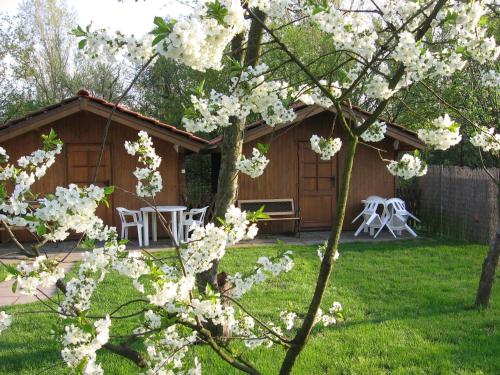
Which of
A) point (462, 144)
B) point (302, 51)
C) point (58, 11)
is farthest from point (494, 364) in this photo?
point (58, 11)

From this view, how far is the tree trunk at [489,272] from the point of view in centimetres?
538

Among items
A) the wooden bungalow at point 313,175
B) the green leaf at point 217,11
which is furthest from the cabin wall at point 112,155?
the green leaf at point 217,11

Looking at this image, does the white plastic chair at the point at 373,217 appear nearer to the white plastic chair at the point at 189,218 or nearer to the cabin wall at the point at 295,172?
the cabin wall at the point at 295,172

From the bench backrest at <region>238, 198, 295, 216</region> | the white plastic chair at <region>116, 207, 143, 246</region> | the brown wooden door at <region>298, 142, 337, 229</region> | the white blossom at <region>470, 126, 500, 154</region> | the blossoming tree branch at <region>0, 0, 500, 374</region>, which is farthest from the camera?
the brown wooden door at <region>298, 142, 337, 229</region>

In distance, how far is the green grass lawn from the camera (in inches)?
170

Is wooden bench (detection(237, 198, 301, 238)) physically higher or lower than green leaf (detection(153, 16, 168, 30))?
lower

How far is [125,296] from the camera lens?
6398 mm

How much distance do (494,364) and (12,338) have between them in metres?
4.28

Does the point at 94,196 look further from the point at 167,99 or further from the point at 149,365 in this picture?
the point at 167,99

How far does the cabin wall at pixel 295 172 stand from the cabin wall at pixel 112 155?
1516 millimetres

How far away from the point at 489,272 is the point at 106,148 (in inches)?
305

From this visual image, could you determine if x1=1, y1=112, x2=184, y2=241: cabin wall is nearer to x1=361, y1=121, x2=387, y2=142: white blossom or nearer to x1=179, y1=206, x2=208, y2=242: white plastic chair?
x1=179, y1=206, x2=208, y2=242: white plastic chair

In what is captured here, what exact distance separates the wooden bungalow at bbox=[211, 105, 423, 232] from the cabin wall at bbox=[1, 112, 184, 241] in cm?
125

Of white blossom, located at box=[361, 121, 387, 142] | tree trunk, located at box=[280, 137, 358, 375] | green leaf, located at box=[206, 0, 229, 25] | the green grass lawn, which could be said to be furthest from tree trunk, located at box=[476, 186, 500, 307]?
green leaf, located at box=[206, 0, 229, 25]
